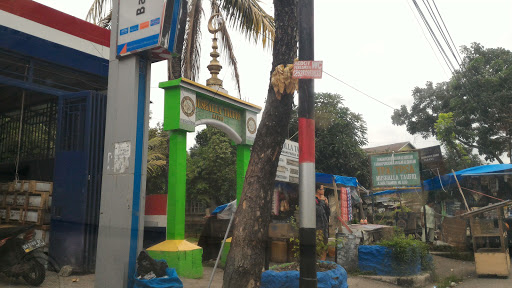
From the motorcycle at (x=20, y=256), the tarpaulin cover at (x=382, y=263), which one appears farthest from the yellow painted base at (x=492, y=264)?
the motorcycle at (x=20, y=256)

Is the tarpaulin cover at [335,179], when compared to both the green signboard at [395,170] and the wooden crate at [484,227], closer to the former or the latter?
the green signboard at [395,170]

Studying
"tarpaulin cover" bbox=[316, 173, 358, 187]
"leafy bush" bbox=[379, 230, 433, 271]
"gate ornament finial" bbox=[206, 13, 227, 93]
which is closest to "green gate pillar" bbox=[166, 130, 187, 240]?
"gate ornament finial" bbox=[206, 13, 227, 93]

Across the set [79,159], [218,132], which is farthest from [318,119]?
[79,159]

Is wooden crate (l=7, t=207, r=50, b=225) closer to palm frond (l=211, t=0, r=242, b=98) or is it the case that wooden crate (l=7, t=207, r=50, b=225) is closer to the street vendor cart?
palm frond (l=211, t=0, r=242, b=98)

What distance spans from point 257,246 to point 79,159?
463cm

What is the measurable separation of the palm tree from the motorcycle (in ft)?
18.1

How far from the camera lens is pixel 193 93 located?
868 cm

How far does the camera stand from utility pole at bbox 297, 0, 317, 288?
5.18 m

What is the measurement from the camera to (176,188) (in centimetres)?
816

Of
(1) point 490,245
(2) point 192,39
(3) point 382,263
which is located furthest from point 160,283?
(1) point 490,245

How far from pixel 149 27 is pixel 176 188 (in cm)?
319

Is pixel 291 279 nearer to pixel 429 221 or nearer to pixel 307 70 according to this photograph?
pixel 307 70

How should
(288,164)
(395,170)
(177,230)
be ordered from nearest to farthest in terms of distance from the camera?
1. (177,230)
2. (288,164)
3. (395,170)

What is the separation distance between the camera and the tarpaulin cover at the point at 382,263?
8.63m
